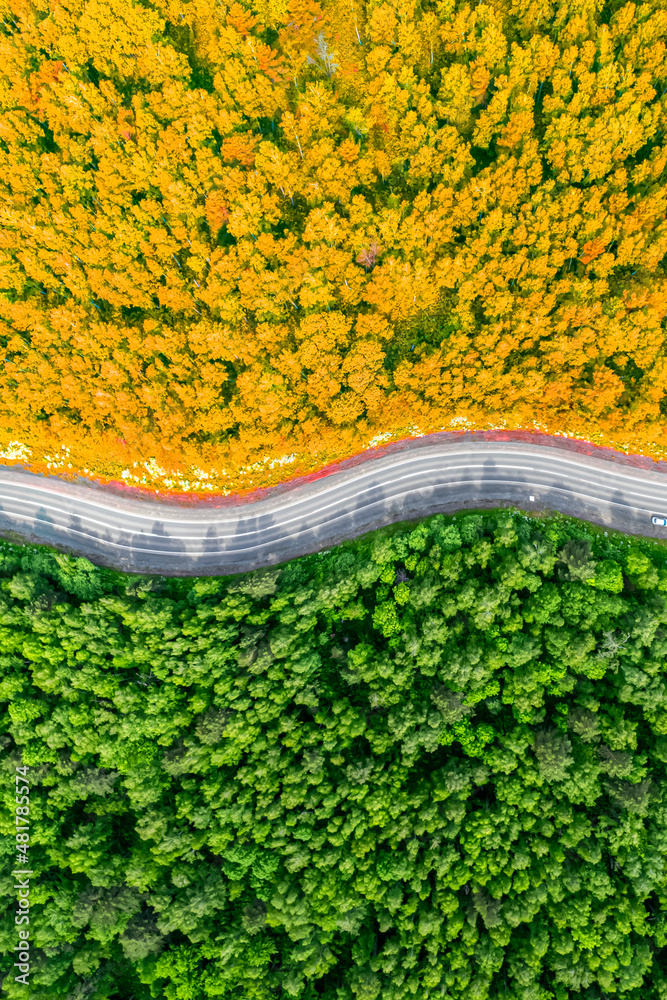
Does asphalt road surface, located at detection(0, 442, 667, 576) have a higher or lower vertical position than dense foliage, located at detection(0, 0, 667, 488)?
lower

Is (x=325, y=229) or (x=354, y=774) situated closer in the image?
(x=354, y=774)

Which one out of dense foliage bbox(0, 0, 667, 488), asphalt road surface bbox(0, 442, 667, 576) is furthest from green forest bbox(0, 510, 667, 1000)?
dense foliage bbox(0, 0, 667, 488)

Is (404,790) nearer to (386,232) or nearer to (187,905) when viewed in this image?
(187,905)

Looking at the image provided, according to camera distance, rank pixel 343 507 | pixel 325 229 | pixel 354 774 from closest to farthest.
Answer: pixel 354 774, pixel 325 229, pixel 343 507

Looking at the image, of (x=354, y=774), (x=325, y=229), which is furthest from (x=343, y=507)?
(x=325, y=229)

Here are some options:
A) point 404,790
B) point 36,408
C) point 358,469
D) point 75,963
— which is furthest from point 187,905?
point 36,408

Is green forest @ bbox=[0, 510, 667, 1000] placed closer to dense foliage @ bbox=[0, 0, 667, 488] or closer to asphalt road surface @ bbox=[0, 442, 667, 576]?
asphalt road surface @ bbox=[0, 442, 667, 576]

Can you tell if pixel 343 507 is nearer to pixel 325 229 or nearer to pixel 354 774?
pixel 354 774
